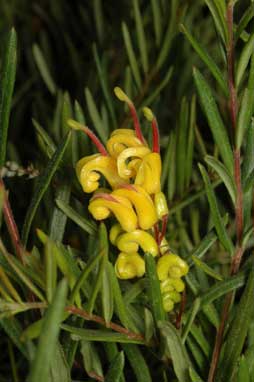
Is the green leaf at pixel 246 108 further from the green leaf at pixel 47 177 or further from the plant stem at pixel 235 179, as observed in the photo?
the green leaf at pixel 47 177

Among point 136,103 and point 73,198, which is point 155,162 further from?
point 136,103

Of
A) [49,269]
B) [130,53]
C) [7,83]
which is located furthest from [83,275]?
[130,53]

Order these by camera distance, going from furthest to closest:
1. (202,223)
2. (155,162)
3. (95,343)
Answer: (202,223) → (95,343) → (155,162)

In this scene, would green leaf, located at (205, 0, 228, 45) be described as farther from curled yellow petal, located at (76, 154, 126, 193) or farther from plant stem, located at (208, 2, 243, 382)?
curled yellow petal, located at (76, 154, 126, 193)

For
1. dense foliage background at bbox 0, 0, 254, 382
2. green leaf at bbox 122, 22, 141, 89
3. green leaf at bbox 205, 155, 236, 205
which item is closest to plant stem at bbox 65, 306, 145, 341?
dense foliage background at bbox 0, 0, 254, 382

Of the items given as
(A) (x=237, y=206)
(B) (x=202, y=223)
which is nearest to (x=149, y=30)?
(B) (x=202, y=223)

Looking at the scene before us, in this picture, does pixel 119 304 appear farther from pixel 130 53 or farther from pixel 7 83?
pixel 130 53

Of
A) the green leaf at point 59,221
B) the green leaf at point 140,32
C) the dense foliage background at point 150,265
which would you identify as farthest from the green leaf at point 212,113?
the green leaf at point 140,32
